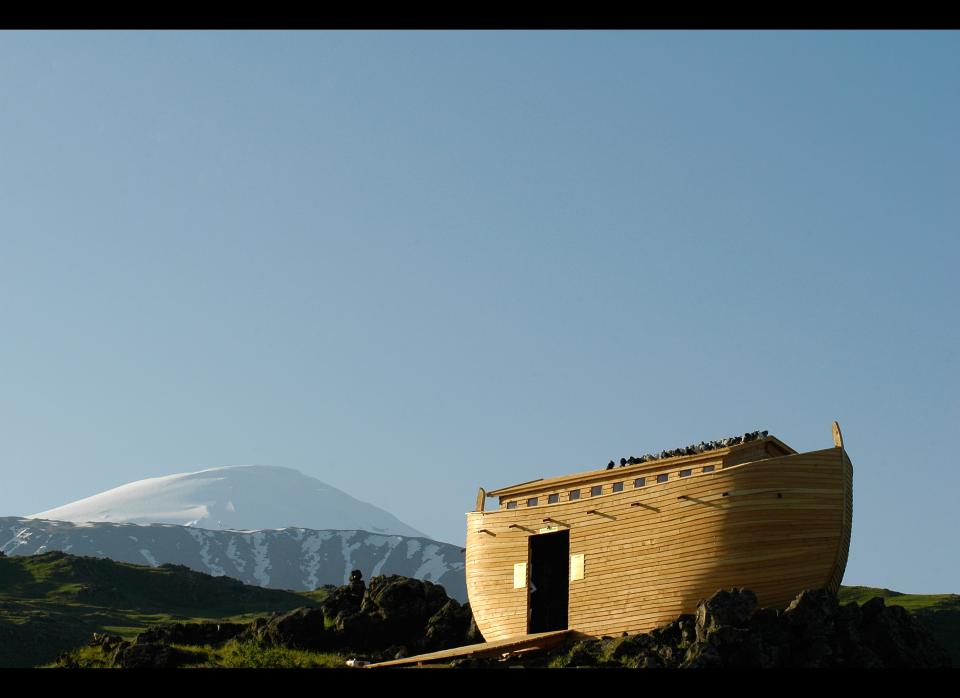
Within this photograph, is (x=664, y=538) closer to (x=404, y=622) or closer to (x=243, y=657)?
(x=404, y=622)

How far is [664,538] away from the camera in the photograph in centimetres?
3266

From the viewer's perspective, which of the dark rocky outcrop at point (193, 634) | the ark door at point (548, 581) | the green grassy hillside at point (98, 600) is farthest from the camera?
the green grassy hillside at point (98, 600)

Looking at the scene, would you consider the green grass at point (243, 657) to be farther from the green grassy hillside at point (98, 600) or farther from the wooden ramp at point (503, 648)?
the green grassy hillside at point (98, 600)

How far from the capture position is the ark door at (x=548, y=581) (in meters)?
36.3

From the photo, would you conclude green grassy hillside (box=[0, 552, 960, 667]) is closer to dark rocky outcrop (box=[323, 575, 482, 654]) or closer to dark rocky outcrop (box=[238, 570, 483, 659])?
dark rocky outcrop (box=[238, 570, 483, 659])

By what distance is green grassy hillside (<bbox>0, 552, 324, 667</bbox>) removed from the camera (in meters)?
65.0

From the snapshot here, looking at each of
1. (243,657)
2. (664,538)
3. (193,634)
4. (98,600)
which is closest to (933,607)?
(664,538)

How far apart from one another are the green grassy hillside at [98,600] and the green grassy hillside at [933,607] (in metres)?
41.1

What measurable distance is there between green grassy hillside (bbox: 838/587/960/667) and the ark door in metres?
20.7

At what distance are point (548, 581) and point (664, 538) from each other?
5.71m

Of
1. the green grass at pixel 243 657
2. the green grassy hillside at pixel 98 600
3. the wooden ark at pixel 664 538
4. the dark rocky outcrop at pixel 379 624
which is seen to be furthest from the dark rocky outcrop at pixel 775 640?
the green grassy hillside at pixel 98 600

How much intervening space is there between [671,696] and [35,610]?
69908mm

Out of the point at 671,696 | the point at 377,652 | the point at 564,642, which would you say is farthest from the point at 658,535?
the point at 671,696

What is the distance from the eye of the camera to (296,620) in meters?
41.6
